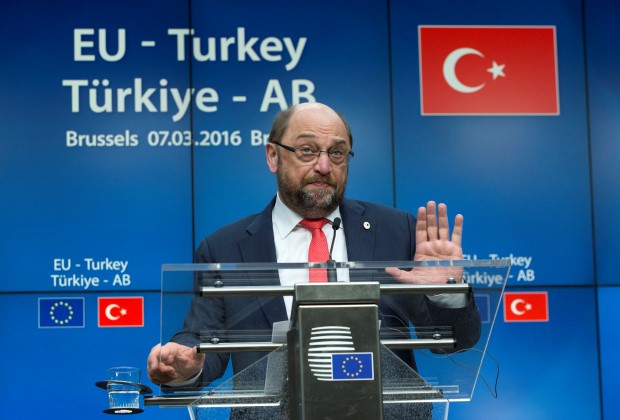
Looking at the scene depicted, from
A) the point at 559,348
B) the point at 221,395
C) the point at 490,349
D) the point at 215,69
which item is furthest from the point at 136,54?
the point at 221,395

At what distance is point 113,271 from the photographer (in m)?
4.81

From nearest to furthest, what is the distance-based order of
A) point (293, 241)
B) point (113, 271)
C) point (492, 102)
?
point (293, 241)
point (113, 271)
point (492, 102)

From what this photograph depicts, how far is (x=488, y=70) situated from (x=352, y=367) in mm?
3606

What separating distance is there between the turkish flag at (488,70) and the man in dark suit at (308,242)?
208 cm

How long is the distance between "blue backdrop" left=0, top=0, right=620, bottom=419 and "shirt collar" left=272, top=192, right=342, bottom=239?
1.85 m

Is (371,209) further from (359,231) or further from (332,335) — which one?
(332,335)

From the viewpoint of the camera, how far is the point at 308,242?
2.90 meters

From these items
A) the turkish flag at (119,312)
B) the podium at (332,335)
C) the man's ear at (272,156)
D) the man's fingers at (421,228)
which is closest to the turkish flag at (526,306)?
the turkish flag at (119,312)

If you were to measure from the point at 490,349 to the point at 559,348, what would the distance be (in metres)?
0.38

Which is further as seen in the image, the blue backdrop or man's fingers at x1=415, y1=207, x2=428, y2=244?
the blue backdrop

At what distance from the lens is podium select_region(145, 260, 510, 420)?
70.1 inches

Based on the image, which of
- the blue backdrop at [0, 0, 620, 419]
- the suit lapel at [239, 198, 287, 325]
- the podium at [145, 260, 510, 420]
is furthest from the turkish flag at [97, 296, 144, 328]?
the podium at [145, 260, 510, 420]

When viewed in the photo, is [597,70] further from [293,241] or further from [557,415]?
[293,241]

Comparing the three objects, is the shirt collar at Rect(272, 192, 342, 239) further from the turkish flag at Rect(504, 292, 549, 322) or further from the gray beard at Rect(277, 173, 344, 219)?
the turkish flag at Rect(504, 292, 549, 322)
